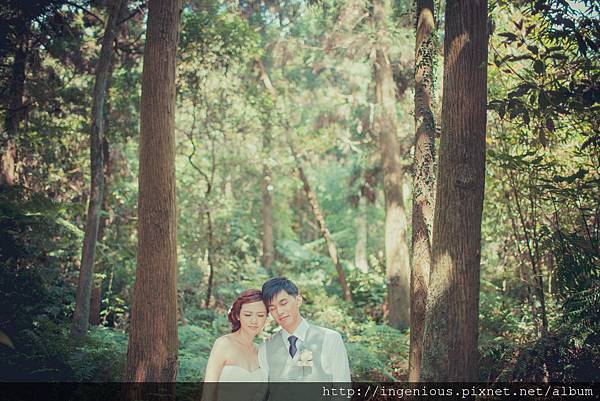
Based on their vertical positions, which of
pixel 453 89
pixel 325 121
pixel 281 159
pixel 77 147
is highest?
pixel 325 121

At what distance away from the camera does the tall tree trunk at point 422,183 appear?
8375mm

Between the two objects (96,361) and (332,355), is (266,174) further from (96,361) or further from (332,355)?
(332,355)

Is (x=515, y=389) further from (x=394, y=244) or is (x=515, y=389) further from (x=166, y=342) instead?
(x=394, y=244)

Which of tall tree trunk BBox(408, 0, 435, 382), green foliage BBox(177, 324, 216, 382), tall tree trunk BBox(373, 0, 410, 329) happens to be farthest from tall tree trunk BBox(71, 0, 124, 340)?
tall tree trunk BBox(373, 0, 410, 329)

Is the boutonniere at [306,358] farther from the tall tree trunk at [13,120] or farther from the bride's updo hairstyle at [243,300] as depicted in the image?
the tall tree trunk at [13,120]

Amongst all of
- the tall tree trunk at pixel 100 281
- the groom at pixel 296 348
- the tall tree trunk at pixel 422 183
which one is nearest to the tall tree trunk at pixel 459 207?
the groom at pixel 296 348

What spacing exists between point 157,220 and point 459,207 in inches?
159

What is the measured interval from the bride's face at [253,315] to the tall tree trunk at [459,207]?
2.03 meters

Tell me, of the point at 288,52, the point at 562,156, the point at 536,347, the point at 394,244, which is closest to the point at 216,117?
the point at 288,52

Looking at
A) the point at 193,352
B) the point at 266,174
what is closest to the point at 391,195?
the point at 193,352

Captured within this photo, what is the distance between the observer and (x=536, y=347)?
8.62 meters

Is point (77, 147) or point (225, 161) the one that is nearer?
point (77, 147)

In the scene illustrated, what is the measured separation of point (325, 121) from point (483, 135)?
17.2 metres

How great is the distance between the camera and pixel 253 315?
222 inches
